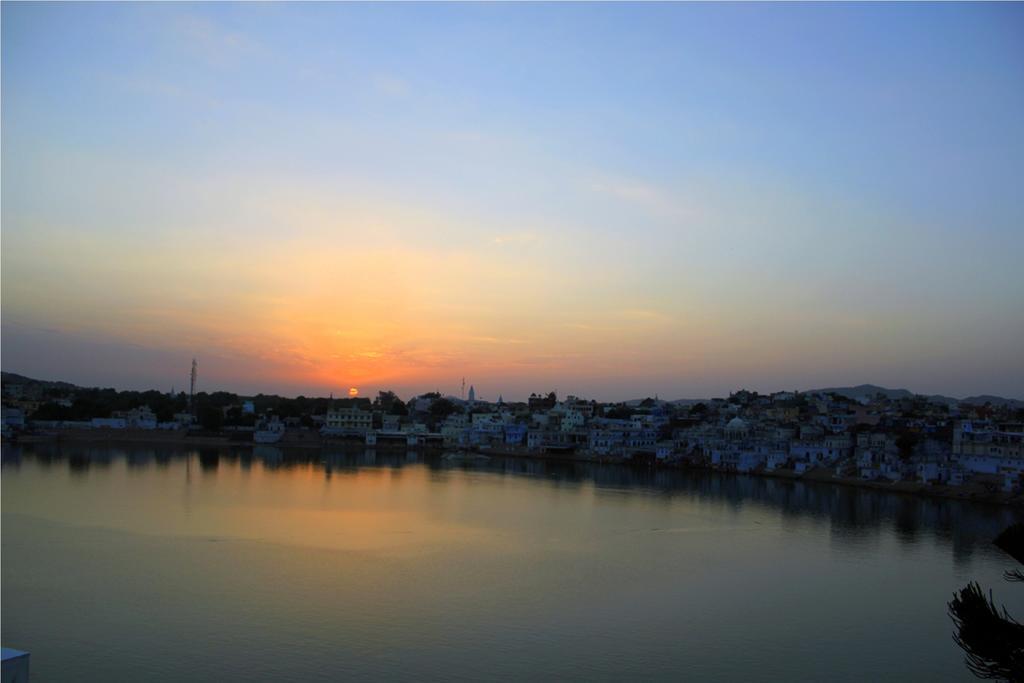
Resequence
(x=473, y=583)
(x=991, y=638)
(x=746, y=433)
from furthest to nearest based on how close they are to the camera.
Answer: (x=746, y=433) → (x=473, y=583) → (x=991, y=638)

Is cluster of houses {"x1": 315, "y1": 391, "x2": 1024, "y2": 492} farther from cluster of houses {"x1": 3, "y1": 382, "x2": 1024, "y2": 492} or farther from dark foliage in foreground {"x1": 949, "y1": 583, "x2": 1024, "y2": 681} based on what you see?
dark foliage in foreground {"x1": 949, "y1": 583, "x2": 1024, "y2": 681}

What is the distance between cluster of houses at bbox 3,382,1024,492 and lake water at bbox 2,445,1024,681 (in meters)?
3.61

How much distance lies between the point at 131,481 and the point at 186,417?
15755mm

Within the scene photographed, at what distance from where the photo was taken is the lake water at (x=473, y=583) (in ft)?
19.8

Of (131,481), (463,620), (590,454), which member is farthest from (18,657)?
(590,454)

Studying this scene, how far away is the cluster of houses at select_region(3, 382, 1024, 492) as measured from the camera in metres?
19.7

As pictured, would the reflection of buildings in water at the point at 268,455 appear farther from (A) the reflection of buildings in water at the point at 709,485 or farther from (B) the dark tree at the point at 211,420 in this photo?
(B) the dark tree at the point at 211,420

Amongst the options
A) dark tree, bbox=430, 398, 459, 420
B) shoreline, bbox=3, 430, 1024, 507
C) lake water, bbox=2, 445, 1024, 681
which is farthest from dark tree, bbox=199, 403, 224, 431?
lake water, bbox=2, 445, 1024, 681

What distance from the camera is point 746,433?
2655 cm

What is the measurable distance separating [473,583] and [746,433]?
19.9 metres

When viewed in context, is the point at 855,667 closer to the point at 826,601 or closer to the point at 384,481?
the point at 826,601

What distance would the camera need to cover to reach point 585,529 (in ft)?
39.9

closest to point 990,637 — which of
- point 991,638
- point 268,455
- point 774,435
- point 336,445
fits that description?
point 991,638

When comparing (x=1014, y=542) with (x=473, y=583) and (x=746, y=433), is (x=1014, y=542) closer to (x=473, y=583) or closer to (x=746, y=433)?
(x=473, y=583)
